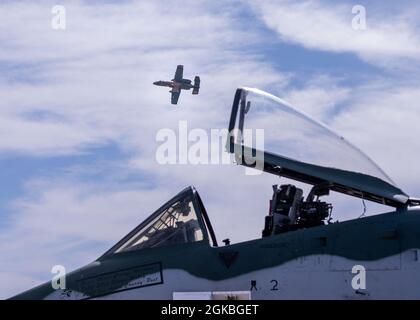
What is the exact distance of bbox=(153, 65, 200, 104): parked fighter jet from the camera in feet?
308

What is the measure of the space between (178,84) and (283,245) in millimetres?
84263

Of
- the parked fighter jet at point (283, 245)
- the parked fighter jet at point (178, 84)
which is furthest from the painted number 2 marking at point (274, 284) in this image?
the parked fighter jet at point (178, 84)

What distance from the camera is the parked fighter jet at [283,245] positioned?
9.97 metres

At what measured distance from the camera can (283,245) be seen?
405 inches

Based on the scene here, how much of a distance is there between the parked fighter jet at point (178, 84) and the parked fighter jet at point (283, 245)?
81.7 m

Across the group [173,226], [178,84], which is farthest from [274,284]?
[178,84]

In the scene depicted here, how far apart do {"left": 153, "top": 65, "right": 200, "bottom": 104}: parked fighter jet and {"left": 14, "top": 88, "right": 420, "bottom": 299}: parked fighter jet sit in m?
81.7

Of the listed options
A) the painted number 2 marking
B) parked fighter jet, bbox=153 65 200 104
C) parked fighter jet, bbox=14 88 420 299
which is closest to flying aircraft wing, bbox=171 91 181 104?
parked fighter jet, bbox=153 65 200 104

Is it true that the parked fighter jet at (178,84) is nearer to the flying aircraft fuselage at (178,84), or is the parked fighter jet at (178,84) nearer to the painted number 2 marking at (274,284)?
the flying aircraft fuselage at (178,84)

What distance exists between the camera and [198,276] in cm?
1036

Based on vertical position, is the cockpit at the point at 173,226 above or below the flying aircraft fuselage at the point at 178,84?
below

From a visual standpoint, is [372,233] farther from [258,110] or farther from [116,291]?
[116,291]
